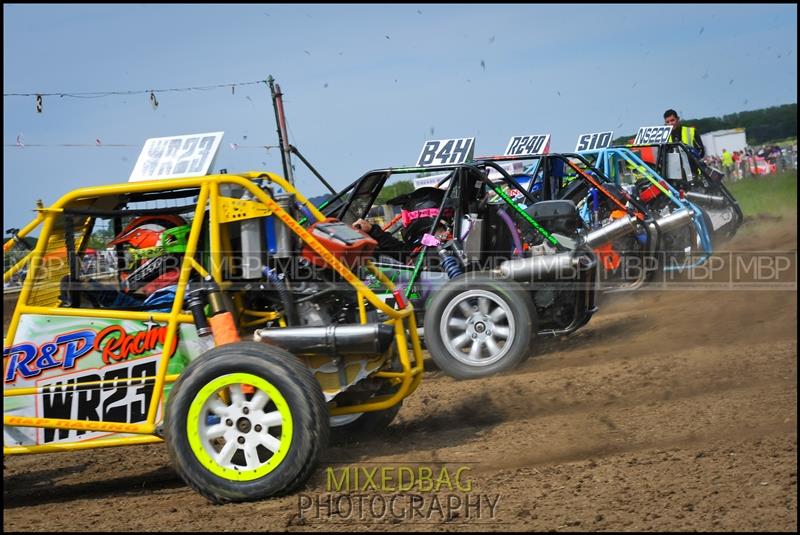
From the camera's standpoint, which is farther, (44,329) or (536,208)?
(536,208)

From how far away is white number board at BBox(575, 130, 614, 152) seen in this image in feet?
56.1

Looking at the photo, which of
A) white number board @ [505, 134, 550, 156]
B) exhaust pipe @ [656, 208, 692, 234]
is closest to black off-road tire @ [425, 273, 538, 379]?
exhaust pipe @ [656, 208, 692, 234]

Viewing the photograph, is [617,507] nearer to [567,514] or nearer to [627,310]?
[567,514]

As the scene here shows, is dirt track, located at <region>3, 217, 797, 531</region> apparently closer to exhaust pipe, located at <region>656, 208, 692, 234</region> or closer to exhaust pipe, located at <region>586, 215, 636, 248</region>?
exhaust pipe, located at <region>586, 215, 636, 248</region>

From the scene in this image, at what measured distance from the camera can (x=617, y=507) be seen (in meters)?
4.04

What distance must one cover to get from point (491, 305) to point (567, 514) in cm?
320

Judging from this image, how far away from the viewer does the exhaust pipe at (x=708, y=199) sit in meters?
13.0

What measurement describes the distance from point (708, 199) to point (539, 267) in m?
6.60

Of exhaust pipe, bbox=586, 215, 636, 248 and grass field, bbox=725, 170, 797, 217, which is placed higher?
grass field, bbox=725, 170, 797, 217

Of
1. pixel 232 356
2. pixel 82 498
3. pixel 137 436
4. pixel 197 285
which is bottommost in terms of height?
pixel 82 498

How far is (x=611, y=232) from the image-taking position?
30.3ft

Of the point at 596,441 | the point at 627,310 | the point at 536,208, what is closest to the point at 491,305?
the point at 536,208

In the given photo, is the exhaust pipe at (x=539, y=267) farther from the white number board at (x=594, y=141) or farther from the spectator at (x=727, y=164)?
the spectator at (x=727, y=164)

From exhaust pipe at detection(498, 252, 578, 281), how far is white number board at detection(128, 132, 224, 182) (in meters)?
3.11
